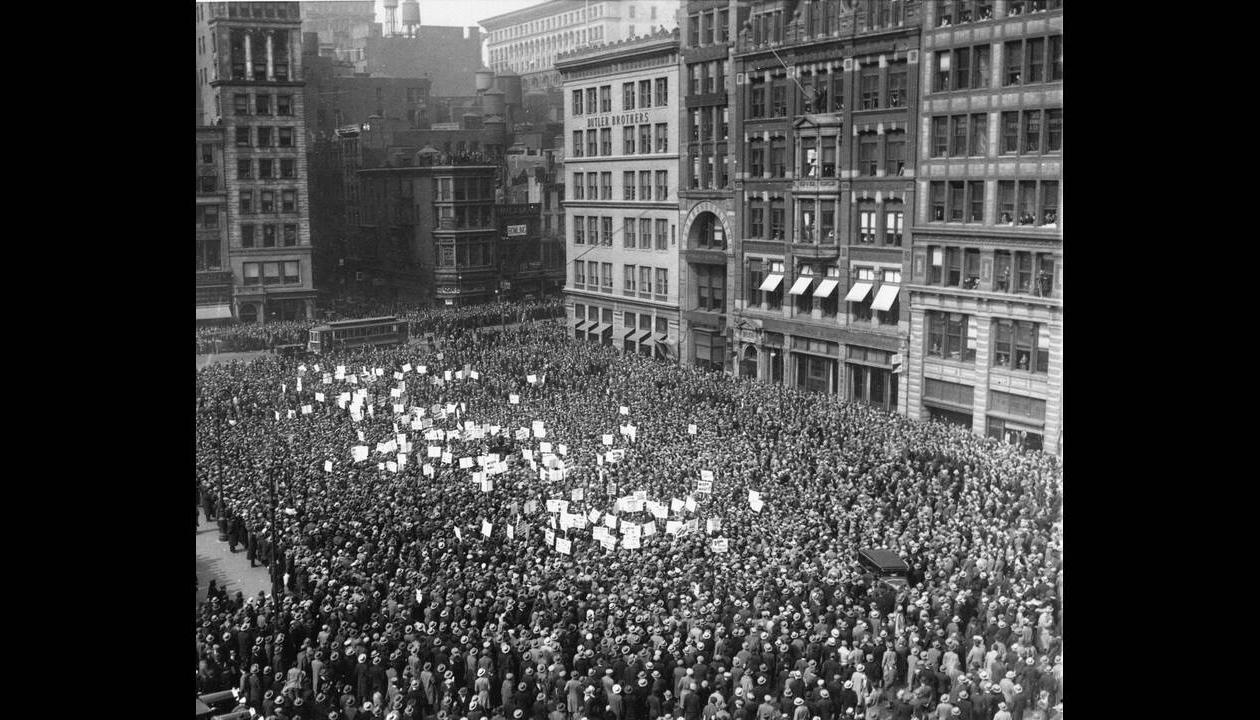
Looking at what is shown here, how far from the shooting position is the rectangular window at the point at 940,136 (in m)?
21.4

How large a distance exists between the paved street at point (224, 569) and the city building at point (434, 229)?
5.31m

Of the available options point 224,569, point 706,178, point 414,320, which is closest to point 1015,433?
point 706,178

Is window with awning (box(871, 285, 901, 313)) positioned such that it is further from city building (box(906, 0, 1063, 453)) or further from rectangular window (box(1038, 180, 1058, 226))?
rectangular window (box(1038, 180, 1058, 226))

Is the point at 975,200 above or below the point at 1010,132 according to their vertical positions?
below

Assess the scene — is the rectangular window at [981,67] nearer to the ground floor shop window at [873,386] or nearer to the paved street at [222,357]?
the ground floor shop window at [873,386]

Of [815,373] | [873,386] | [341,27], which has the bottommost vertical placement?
[873,386]

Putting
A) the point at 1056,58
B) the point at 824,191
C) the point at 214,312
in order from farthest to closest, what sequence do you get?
the point at 824,191
the point at 214,312
the point at 1056,58

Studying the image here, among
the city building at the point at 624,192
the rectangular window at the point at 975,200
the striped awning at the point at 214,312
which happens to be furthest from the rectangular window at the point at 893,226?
the striped awning at the point at 214,312

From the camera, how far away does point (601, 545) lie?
70.4 ft

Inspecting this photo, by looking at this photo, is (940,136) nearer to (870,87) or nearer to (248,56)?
(870,87)

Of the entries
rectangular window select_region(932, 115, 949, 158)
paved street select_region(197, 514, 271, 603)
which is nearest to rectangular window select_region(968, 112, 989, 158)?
rectangular window select_region(932, 115, 949, 158)

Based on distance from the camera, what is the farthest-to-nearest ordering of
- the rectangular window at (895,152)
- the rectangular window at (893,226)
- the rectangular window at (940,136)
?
the rectangular window at (893,226)
the rectangular window at (895,152)
the rectangular window at (940,136)

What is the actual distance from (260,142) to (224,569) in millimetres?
7375

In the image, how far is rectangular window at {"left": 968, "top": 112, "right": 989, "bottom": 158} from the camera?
21.1m
